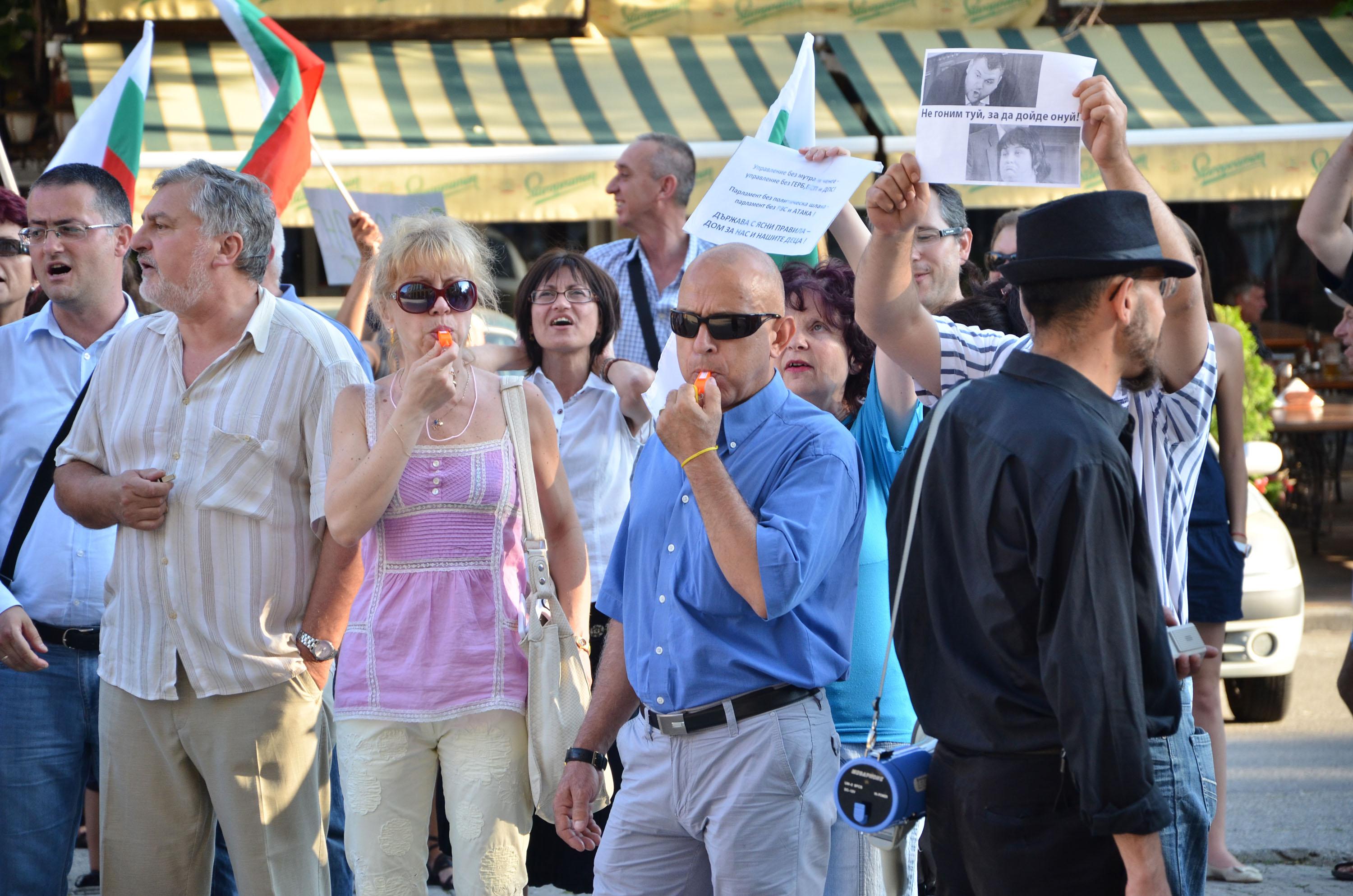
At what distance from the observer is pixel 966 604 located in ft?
7.78

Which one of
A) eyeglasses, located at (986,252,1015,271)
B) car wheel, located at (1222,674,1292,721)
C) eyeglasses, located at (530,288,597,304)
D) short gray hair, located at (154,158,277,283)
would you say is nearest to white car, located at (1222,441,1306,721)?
car wheel, located at (1222,674,1292,721)

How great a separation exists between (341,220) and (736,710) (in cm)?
413

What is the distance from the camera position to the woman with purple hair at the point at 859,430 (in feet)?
10.2

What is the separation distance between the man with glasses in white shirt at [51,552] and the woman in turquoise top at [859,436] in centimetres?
187

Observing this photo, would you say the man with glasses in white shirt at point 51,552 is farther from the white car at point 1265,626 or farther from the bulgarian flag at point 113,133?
the white car at point 1265,626

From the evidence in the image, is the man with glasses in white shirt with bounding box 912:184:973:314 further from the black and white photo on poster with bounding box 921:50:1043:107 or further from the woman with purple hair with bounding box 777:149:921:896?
the black and white photo on poster with bounding box 921:50:1043:107

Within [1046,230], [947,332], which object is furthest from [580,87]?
[1046,230]

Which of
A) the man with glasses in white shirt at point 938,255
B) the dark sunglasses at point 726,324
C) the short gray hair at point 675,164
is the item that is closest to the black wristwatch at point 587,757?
the dark sunglasses at point 726,324

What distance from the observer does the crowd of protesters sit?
7.50 feet

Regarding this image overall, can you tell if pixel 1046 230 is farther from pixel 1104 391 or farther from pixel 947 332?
pixel 947 332

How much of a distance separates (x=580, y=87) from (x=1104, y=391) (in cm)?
919

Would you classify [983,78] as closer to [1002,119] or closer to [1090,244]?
[1002,119]

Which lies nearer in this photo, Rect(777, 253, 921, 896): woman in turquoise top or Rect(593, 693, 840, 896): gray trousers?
Rect(593, 693, 840, 896): gray trousers

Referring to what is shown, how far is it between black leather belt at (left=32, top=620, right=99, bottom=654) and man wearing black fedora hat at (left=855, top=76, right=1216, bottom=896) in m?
2.17
